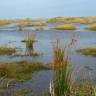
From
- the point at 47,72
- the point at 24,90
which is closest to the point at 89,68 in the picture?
the point at 47,72

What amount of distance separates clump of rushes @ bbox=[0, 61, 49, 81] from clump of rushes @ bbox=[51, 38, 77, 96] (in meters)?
4.53

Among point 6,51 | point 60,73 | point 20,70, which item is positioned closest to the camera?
point 60,73

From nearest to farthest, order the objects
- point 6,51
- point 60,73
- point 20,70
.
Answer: point 60,73, point 20,70, point 6,51

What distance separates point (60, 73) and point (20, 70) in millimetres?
6175

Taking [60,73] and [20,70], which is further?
[20,70]

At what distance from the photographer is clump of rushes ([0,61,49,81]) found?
1220cm

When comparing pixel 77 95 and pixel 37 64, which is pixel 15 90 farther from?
pixel 37 64

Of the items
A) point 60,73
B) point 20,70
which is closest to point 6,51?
point 20,70

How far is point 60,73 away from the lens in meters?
7.30

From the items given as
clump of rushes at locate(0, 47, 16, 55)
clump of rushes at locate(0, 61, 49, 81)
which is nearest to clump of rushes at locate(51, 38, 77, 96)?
clump of rushes at locate(0, 61, 49, 81)

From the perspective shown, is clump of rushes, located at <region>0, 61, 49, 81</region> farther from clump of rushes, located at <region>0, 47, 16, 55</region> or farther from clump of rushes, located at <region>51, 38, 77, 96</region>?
clump of rushes, located at <region>51, 38, 77, 96</region>

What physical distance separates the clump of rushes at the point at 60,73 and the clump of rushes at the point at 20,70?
4.53m

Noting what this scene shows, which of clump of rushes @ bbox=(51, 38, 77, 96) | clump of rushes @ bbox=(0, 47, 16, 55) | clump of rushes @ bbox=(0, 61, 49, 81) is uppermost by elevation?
clump of rushes @ bbox=(51, 38, 77, 96)

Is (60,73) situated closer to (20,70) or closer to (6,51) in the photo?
(20,70)
